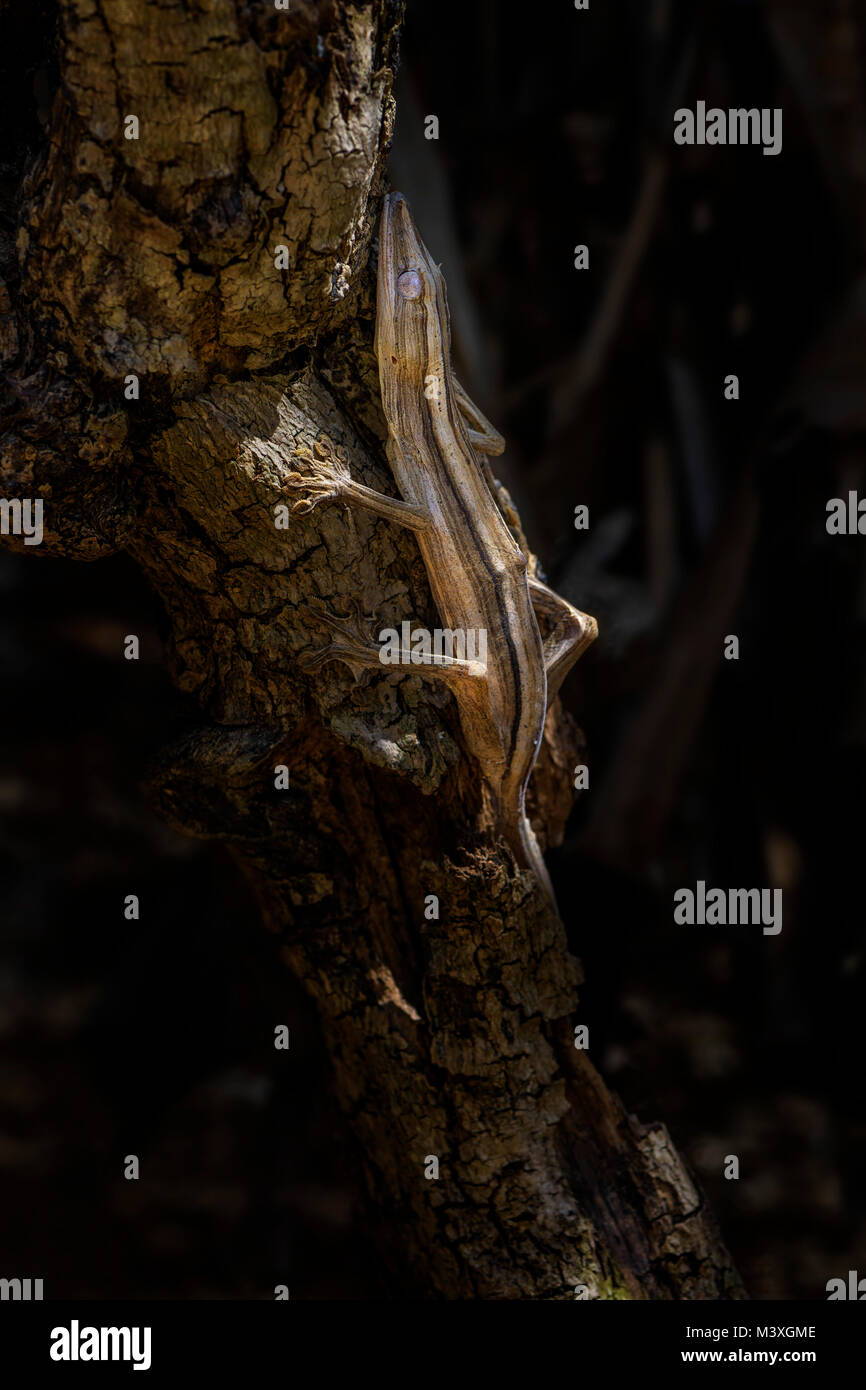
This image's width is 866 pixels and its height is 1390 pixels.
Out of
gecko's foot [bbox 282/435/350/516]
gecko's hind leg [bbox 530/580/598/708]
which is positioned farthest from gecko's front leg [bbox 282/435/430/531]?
gecko's hind leg [bbox 530/580/598/708]

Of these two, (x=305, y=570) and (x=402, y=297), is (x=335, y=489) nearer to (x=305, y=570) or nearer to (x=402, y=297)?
(x=305, y=570)

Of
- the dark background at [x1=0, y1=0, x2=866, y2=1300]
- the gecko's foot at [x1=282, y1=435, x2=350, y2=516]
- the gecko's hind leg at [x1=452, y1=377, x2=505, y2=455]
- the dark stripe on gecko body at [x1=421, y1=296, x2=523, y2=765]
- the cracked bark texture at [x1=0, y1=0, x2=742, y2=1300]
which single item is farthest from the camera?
the dark background at [x1=0, y1=0, x2=866, y2=1300]

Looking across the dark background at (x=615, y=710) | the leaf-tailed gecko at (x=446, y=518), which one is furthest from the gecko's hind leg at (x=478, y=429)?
the dark background at (x=615, y=710)

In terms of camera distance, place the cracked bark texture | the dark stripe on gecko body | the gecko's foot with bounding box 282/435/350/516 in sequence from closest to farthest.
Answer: the cracked bark texture < the gecko's foot with bounding box 282/435/350/516 < the dark stripe on gecko body

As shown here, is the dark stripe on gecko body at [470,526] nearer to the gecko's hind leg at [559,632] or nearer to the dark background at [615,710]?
the gecko's hind leg at [559,632]

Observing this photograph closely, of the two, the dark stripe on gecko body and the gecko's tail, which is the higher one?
the dark stripe on gecko body

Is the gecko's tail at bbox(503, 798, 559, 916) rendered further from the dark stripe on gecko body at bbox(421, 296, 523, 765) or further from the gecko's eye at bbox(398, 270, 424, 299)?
the gecko's eye at bbox(398, 270, 424, 299)
